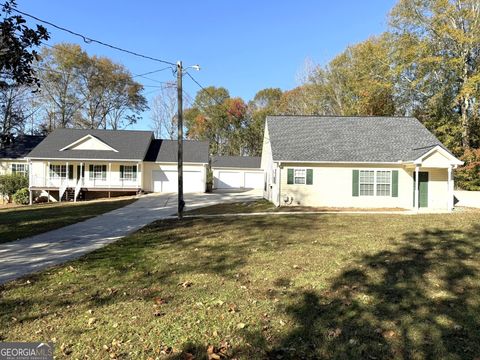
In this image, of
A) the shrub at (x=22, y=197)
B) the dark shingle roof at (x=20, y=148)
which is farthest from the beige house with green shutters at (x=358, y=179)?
the dark shingle roof at (x=20, y=148)

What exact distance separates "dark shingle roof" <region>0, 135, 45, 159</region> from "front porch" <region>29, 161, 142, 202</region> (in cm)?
445

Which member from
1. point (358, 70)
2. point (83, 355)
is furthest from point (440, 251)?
point (358, 70)

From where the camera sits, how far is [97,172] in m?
27.9

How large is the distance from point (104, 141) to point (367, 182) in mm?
21326

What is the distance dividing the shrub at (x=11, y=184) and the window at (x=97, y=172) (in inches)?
199

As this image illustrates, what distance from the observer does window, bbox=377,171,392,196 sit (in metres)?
18.4

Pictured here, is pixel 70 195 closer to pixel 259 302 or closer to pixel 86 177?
pixel 86 177

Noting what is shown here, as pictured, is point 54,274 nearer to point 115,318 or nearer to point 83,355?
point 115,318

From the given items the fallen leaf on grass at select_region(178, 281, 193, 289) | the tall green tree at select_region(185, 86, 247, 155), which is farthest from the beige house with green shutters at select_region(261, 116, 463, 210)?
the tall green tree at select_region(185, 86, 247, 155)

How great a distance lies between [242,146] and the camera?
5244 cm

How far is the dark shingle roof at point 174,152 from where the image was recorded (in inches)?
1165

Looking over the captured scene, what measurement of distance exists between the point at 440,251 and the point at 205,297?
5264mm

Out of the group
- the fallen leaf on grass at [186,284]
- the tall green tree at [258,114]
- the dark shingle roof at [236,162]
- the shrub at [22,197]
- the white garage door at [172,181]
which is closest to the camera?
the fallen leaf on grass at [186,284]

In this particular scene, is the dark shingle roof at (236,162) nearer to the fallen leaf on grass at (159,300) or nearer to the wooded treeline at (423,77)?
the wooded treeline at (423,77)
